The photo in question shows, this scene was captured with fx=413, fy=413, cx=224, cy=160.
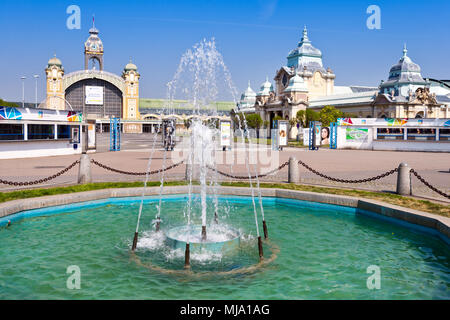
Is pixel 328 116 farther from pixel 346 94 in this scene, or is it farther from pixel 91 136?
pixel 91 136

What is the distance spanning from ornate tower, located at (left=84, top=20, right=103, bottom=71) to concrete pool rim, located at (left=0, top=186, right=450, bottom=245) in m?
113

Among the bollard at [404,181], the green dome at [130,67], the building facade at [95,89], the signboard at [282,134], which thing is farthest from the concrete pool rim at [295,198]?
the green dome at [130,67]

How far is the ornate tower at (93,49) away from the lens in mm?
116250

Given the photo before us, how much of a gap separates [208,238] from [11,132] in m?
20.2

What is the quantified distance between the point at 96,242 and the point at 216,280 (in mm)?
2976

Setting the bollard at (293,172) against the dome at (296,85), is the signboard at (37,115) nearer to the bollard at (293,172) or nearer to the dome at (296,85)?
the bollard at (293,172)

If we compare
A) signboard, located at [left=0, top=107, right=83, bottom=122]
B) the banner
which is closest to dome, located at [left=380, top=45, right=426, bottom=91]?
the banner

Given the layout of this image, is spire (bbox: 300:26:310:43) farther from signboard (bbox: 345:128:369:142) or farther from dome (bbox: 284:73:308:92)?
signboard (bbox: 345:128:369:142)

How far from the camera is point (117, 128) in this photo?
32.6m

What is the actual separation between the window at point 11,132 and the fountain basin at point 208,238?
1883 centimetres

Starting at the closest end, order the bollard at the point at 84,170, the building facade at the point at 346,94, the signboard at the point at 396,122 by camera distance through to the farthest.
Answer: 1. the bollard at the point at 84,170
2. the signboard at the point at 396,122
3. the building facade at the point at 346,94

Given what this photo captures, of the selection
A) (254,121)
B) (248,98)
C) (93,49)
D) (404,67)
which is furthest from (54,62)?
(404,67)

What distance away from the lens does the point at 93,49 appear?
11694 cm
